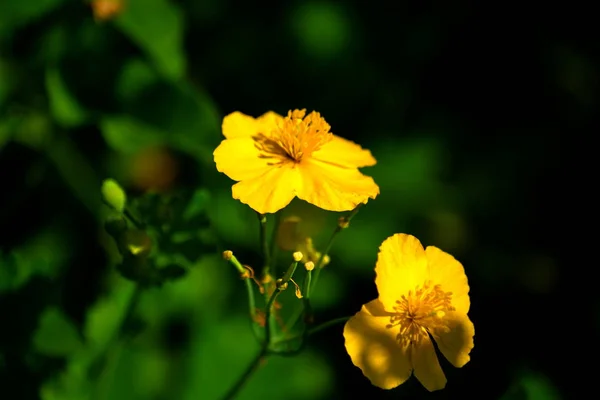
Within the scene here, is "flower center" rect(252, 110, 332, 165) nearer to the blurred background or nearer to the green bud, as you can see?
the blurred background

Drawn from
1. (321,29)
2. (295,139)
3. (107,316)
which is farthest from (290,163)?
(321,29)

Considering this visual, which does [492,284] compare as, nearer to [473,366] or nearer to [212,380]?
[473,366]

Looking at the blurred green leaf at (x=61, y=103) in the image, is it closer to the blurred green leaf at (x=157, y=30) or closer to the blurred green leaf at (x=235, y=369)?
the blurred green leaf at (x=157, y=30)

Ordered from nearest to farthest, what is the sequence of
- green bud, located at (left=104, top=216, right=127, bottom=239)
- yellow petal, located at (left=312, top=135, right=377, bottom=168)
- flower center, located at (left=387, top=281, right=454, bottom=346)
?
1. flower center, located at (left=387, top=281, right=454, bottom=346)
2. green bud, located at (left=104, top=216, right=127, bottom=239)
3. yellow petal, located at (left=312, top=135, right=377, bottom=168)

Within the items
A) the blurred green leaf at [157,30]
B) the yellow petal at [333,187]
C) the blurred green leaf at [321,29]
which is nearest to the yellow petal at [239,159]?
the yellow petal at [333,187]

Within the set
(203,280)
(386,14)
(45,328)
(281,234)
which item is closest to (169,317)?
(203,280)

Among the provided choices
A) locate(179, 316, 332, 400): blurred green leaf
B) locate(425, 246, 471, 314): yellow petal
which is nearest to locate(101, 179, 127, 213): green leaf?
locate(425, 246, 471, 314): yellow petal

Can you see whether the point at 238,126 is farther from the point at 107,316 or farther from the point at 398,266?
the point at 107,316

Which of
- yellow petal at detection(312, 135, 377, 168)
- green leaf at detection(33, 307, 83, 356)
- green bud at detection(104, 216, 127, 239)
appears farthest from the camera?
green leaf at detection(33, 307, 83, 356)
